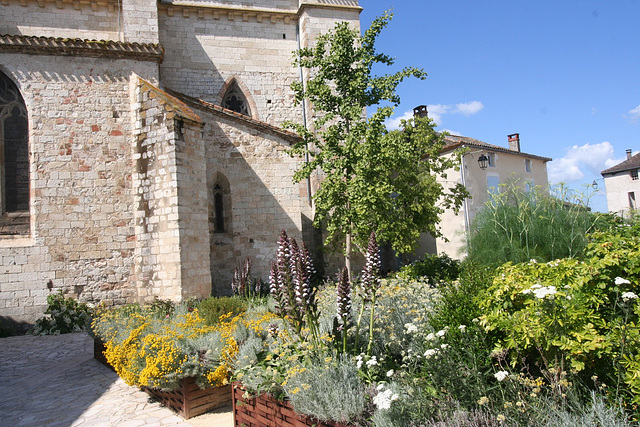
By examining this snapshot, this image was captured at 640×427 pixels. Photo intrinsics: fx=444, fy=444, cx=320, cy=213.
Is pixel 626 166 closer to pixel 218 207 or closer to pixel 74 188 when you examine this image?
pixel 218 207

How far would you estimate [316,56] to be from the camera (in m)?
11.1

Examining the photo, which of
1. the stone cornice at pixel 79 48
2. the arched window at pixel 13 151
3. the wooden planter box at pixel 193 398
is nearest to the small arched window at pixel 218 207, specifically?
the stone cornice at pixel 79 48

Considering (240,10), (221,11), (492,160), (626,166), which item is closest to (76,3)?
(221,11)

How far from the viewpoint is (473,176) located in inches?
746

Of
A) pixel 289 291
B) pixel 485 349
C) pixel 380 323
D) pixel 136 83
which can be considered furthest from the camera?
pixel 136 83

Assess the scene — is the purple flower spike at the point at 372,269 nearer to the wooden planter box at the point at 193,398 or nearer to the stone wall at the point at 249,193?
the wooden planter box at the point at 193,398

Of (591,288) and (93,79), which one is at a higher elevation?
(93,79)

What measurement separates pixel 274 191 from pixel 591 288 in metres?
10.00

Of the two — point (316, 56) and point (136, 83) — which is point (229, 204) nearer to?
point (136, 83)

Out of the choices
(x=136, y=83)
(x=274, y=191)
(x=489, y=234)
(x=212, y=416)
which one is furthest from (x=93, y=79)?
(x=489, y=234)

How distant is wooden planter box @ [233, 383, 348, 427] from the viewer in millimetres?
3586

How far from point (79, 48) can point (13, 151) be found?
2993mm

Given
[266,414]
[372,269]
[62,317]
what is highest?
[372,269]

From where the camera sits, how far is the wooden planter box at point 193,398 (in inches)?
194
